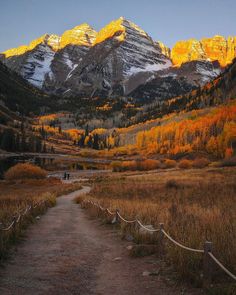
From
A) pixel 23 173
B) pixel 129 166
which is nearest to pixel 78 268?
pixel 23 173

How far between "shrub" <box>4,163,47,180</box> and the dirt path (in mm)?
55711

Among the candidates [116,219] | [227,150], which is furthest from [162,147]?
[116,219]

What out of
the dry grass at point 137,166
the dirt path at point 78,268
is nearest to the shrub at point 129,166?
the dry grass at point 137,166

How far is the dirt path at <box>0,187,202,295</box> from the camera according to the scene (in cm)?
877

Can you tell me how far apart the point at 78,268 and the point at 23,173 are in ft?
208

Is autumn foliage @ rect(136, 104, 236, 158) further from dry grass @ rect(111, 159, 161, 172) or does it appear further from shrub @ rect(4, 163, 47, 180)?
shrub @ rect(4, 163, 47, 180)

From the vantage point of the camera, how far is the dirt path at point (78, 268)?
8773 millimetres

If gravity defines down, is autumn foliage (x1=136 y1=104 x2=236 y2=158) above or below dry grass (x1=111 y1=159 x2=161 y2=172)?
above

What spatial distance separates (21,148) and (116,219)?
14315 centimetres

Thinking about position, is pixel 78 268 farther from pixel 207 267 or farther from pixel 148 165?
pixel 148 165

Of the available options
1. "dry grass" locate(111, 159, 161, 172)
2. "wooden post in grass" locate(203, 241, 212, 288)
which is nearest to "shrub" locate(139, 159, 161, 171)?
"dry grass" locate(111, 159, 161, 172)

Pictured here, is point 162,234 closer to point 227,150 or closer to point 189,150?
point 227,150

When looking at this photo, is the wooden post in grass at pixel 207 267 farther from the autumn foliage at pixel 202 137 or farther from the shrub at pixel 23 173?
the autumn foliage at pixel 202 137

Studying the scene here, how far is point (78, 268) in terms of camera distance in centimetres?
1086
